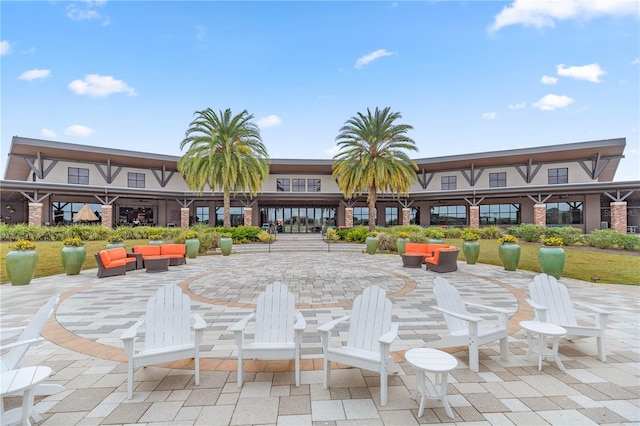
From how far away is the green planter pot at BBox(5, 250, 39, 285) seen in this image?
8805mm

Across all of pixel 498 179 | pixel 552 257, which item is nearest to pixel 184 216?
pixel 552 257

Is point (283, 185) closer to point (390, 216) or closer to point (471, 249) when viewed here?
point (390, 216)

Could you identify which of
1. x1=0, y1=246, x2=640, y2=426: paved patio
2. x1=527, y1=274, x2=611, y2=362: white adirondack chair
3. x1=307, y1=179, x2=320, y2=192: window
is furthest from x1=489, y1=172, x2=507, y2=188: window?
x1=527, y1=274, x2=611, y2=362: white adirondack chair

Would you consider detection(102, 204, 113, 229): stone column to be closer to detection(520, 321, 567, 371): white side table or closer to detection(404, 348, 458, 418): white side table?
detection(404, 348, 458, 418): white side table

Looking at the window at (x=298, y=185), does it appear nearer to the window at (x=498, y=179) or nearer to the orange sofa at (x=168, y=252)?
the window at (x=498, y=179)

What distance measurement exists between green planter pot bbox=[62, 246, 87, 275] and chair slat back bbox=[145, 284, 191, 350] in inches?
385

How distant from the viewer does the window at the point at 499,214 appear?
2895 centimetres

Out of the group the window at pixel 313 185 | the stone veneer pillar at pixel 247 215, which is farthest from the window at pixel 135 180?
the window at pixel 313 185

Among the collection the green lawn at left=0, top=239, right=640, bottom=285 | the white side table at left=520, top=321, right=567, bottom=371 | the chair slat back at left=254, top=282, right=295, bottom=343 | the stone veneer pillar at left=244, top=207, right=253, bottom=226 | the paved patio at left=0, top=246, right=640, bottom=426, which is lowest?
the green lawn at left=0, top=239, right=640, bottom=285

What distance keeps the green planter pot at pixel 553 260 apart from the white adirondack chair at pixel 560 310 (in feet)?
20.3

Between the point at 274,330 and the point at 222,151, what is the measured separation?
19497 mm

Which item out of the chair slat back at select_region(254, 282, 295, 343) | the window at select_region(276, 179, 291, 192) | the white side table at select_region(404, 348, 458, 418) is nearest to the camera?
the white side table at select_region(404, 348, 458, 418)

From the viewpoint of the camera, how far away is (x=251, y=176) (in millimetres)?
21828

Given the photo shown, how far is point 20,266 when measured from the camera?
29.0ft
